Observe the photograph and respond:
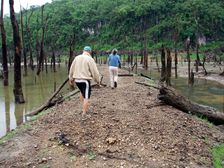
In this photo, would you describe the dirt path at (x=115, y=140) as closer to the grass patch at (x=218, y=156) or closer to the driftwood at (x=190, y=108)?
the grass patch at (x=218, y=156)

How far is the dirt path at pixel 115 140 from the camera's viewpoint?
7770 millimetres

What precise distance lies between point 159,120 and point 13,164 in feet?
13.8

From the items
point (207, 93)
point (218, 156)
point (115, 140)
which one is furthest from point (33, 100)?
point (218, 156)

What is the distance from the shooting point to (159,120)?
10500 mm

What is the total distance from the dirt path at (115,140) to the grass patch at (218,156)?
0.46 ft

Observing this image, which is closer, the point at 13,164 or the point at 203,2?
the point at 13,164

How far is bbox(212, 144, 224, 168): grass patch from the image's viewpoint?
827 centimetres

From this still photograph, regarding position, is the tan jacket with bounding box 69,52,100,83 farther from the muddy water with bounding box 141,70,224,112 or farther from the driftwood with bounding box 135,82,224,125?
the muddy water with bounding box 141,70,224,112

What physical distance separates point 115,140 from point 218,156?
2.35 metres

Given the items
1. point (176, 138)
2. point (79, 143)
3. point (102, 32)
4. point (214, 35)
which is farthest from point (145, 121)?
point (102, 32)

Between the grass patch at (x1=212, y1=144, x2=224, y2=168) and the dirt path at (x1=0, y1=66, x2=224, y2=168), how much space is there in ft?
0.46

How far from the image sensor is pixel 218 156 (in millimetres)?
8836

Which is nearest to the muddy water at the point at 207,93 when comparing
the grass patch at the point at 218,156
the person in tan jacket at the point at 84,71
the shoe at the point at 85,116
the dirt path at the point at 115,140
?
the dirt path at the point at 115,140

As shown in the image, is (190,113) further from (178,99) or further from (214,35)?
(214,35)
